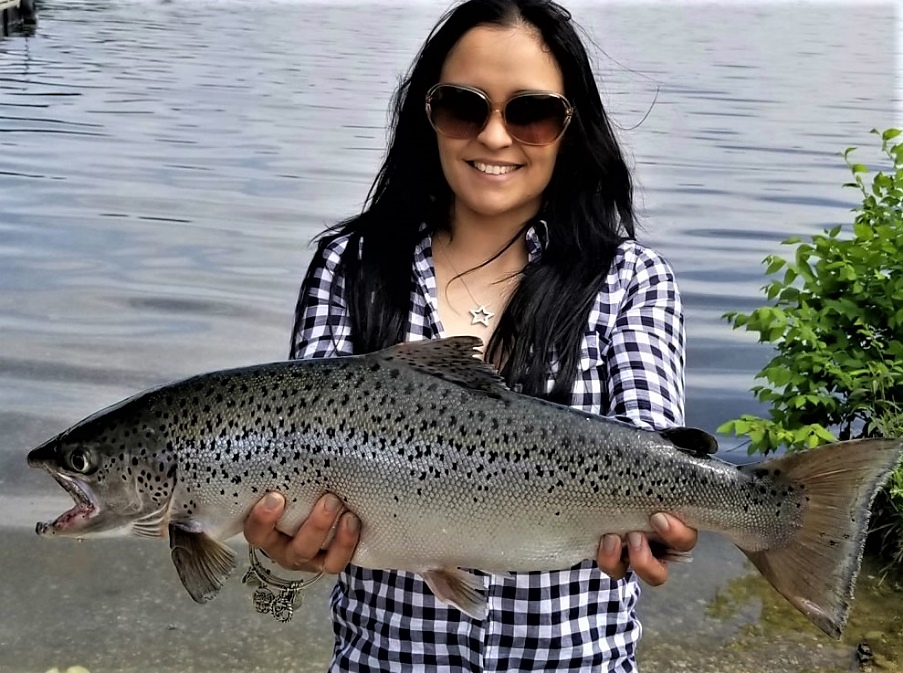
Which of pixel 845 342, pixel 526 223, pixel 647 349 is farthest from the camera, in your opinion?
pixel 845 342

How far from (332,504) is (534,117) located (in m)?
1.22

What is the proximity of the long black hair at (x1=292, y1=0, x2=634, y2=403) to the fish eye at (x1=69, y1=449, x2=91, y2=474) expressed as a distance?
2.38 ft

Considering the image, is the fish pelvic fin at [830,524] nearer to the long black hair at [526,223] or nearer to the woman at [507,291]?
the woman at [507,291]

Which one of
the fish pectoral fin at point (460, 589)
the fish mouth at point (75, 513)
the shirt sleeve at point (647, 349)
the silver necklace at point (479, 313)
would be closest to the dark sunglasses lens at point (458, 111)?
the silver necklace at point (479, 313)

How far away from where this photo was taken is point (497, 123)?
3098 millimetres

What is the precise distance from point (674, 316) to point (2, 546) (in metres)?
4.30

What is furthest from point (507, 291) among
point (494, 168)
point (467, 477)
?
point (467, 477)

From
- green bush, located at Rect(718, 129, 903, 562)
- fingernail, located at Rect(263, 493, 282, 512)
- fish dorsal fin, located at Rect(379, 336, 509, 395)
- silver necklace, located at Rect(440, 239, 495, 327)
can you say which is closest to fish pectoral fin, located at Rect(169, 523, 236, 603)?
fingernail, located at Rect(263, 493, 282, 512)

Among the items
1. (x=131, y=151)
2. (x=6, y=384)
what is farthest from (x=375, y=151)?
(x=6, y=384)

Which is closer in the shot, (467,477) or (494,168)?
(467,477)

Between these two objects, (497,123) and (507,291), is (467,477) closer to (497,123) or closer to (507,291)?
(507,291)

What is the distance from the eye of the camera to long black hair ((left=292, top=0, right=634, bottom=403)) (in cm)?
307

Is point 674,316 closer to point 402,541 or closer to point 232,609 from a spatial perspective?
point 402,541

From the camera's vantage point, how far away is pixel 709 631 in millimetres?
5422
